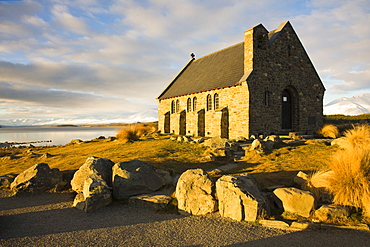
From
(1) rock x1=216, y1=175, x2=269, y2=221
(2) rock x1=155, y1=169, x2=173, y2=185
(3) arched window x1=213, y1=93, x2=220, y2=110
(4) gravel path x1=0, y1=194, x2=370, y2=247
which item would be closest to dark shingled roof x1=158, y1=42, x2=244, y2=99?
(3) arched window x1=213, y1=93, x2=220, y2=110

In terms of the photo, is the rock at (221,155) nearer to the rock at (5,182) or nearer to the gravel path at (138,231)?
the gravel path at (138,231)

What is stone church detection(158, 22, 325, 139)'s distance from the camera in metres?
20.4

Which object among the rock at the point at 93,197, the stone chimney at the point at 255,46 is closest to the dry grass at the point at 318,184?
the rock at the point at 93,197

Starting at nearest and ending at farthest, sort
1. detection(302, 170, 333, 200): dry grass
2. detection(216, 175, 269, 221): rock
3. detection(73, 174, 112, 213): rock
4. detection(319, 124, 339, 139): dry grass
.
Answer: detection(216, 175, 269, 221): rock
detection(302, 170, 333, 200): dry grass
detection(73, 174, 112, 213): rock
detection(319, 124, 339, 139): dry grass

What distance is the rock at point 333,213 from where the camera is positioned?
19.5 ft

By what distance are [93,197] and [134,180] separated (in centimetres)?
148

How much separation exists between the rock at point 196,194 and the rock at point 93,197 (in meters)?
2.27

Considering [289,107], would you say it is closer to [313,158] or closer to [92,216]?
[313,158]

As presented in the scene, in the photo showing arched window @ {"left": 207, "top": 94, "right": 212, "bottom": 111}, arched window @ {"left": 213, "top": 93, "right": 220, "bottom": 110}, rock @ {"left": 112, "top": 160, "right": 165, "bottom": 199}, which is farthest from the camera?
arched window @ {"left": 207, "top": 94, "right": 212, "bottom": 111}

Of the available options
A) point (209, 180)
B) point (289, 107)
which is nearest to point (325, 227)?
point (209, 180)

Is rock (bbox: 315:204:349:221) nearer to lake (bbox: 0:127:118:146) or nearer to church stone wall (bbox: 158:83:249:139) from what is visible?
church stone wall (bbox: 158:83:249:139)

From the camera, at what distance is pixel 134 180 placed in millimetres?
8305

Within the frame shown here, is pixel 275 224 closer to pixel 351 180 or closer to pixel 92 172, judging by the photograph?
pixel 351 180

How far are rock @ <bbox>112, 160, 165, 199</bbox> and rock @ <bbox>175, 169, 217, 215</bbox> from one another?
55.6 inches
